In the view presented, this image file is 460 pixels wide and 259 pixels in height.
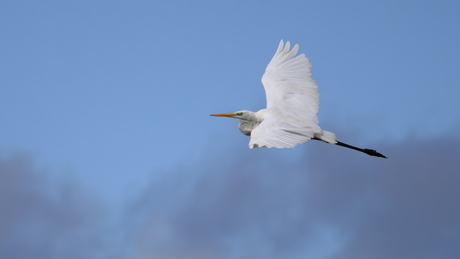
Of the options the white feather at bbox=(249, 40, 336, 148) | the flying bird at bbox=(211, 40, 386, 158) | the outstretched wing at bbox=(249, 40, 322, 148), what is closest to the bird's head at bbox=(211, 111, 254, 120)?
the flying bird at bbox=(211, 40, 386, 158)

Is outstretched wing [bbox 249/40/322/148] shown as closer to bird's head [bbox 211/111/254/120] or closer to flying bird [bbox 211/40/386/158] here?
flying bird [bbox 211/40/386/158]

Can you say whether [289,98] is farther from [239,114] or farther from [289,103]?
[239,114]

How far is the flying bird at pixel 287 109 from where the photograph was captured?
12.0 metres

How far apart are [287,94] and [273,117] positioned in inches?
75.7

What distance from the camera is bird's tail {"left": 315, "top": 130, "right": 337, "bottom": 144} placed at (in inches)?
534

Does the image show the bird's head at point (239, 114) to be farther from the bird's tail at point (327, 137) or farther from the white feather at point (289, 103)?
the bird's tail at point (327, 137)

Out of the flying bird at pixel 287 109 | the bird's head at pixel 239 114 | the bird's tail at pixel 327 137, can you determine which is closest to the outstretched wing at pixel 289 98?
the flying bird at pixel 287 109

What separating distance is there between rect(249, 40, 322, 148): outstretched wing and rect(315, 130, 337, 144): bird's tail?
7.4 inches

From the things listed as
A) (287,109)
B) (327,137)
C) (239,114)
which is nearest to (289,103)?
(287,109)

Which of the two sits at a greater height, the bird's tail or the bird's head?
the bird's head

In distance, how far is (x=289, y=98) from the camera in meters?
14.9

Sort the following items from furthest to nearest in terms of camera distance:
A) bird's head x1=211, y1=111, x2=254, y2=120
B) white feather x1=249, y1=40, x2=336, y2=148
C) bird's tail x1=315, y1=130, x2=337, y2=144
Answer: bird's head x1=211, y1=111, x2=254, y2=120
bird's tail x1=315, y1=130, x2=337, y2=144
white feather x1=249, y1=40, x2=336, y2=148

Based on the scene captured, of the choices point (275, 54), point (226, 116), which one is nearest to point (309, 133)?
point (226, 116)

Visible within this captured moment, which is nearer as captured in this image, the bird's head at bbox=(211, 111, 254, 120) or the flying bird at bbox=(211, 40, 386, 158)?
the flying bird at bbox=(211, 40, 386, 158)
